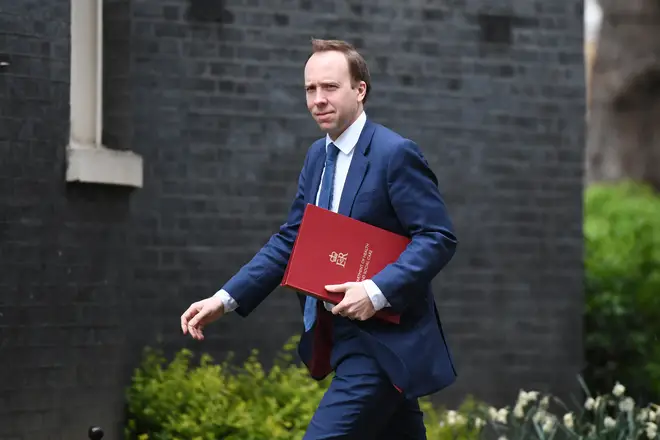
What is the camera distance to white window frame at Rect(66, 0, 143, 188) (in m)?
6.97

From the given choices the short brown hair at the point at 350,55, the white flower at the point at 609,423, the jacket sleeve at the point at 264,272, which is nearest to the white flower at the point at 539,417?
the white flower at the point at 609,423

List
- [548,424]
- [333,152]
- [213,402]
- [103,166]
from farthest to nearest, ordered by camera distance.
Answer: [213,402] → [548,424] → [103,166] → [333,152]

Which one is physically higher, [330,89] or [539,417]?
[330,89]

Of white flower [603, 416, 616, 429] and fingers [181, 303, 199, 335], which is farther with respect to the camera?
white flower [603, 416, 616, 429]

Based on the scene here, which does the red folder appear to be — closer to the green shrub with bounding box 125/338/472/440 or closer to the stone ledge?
the stone ledge

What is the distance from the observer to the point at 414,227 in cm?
481

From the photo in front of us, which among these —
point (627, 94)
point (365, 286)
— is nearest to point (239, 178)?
point (365, 286)

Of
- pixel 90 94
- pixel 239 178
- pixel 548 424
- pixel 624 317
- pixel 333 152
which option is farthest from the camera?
pixel 624 317

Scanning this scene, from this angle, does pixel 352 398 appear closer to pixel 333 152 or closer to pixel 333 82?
pixel 333 152

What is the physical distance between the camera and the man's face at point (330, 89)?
483 centimetres

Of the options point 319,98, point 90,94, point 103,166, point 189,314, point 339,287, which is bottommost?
point 189,314

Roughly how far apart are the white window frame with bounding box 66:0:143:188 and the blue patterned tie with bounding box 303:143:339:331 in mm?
2159

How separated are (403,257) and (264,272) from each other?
570 millimetres

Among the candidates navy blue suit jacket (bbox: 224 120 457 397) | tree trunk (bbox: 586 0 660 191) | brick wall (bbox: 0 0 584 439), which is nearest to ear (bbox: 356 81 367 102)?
navy blue suit jacket (bbox: 224 120 457 397)
